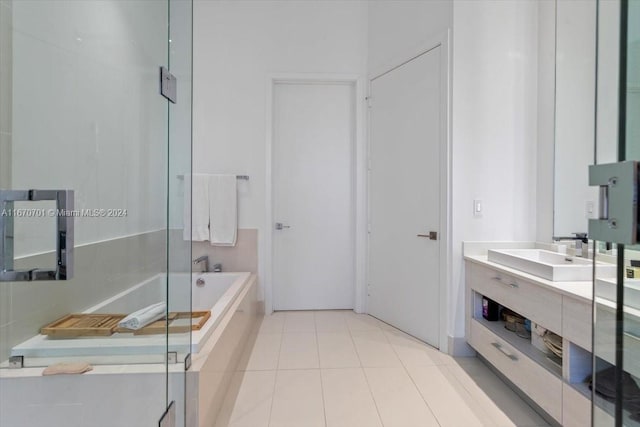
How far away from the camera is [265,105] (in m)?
2.87

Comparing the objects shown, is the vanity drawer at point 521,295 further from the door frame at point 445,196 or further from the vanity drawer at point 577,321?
the door frame at point 445,196

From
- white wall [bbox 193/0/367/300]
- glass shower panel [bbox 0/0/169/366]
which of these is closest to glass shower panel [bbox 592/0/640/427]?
glass shower panel [bbox 0/0/169/366]

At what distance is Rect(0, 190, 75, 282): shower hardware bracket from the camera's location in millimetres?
838

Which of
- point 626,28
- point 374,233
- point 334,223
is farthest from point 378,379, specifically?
point 626,28

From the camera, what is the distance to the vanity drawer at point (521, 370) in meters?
1.36

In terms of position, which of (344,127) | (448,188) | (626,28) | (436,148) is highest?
(344,127)

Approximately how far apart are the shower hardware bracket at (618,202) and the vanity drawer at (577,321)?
102 centimetres

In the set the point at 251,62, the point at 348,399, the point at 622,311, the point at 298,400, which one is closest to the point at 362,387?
the point at 348,399

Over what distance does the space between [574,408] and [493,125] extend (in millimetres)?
1717

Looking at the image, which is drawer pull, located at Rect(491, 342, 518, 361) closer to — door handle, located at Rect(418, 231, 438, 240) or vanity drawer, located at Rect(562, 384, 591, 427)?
vanity drawer, located at Rect(562, 384, 591, 427)

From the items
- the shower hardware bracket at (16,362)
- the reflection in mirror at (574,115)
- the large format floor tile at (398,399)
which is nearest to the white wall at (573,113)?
the reflection in mirror at (574,115)

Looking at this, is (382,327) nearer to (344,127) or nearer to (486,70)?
(344,127)

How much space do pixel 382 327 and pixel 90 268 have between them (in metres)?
2.18

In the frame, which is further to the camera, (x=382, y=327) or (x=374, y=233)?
(x=374, y=233)
